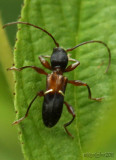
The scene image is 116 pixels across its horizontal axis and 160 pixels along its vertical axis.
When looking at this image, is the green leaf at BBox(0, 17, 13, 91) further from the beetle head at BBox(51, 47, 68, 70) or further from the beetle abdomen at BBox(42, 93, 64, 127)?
the beetle head at BBox(51, 47, 68, 70)

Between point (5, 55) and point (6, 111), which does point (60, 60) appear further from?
point (5, 55)

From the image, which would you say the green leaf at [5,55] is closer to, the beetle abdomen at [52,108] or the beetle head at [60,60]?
the beetle abdomen at [52,108]

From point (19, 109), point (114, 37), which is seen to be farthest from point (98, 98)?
point (19, 109)

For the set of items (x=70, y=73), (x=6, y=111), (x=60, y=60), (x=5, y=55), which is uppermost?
(x=5, y=55)

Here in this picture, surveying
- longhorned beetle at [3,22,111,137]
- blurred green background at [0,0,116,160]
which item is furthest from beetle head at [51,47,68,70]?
blurred green background at [0,0,116,160]

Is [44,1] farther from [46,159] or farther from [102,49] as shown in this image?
[46,159]

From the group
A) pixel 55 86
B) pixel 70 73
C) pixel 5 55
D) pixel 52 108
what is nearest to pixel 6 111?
pixel 52 108

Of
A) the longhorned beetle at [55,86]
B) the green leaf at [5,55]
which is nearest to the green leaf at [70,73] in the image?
the longhorned beetle at [55,86]
